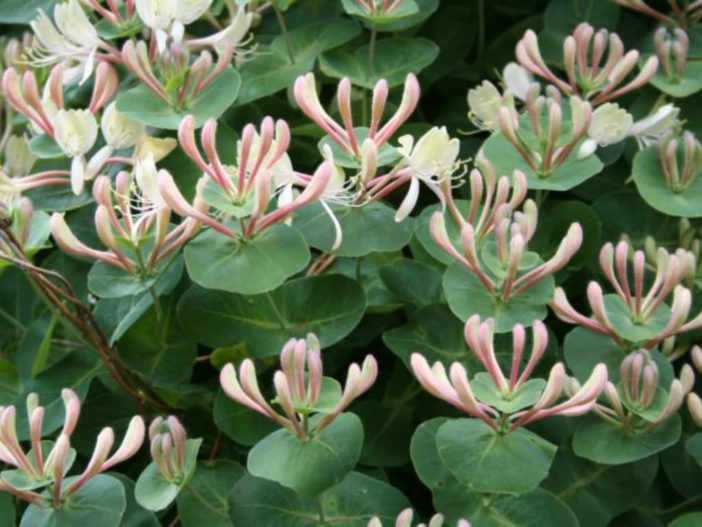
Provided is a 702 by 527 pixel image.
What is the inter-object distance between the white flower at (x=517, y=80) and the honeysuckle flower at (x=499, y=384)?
37cm

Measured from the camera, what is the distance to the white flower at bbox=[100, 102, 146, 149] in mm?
1023

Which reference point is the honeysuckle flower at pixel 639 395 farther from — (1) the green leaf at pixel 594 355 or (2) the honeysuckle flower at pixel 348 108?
(2) the honeysuckle flower at pixel 348 108

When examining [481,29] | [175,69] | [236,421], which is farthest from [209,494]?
[481,29]

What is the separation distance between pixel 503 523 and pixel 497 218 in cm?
24

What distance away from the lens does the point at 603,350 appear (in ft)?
3.07

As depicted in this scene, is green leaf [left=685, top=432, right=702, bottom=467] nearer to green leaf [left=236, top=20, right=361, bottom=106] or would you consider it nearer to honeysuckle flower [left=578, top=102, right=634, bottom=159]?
honeysuckle flower [left=578, top=102, right=634, bottom=159]

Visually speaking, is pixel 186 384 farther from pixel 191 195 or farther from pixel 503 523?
pixel 503 523

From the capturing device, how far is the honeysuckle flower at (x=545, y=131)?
96 centimetres

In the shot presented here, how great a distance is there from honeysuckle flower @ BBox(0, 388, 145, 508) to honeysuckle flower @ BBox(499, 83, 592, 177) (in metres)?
0.42

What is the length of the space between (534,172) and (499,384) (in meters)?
0.28

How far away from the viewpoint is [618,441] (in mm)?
908

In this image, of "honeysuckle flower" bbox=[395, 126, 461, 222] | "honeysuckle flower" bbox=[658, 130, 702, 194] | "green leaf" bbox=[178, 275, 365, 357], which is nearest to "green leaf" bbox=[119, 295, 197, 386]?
"green leaf" bbox=[178, 275, 365, 357]

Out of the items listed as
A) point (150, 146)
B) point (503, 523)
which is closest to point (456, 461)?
point (503, 523)

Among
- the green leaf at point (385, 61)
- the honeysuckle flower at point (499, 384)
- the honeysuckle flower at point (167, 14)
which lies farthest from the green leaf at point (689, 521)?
the honeysuckle flower at point (167, 14)
